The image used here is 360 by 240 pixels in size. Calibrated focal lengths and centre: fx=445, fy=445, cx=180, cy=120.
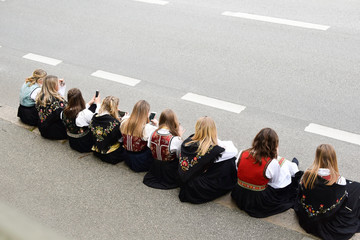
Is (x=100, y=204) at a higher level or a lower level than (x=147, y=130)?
lower

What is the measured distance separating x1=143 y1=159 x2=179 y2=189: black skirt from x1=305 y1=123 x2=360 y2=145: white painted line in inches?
110

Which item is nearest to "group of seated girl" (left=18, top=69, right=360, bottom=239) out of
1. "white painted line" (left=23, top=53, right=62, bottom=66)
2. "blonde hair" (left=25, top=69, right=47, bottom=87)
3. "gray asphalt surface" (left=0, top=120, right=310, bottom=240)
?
"gray asphalt surface" (left=0, top=120, right=310, bottom=240)

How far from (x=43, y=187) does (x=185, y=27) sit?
679 cm

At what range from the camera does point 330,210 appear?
15.9ft

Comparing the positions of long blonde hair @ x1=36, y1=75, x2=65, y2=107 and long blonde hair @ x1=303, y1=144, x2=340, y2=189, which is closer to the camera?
long blonde hair @ x1=303, y1=144, x2=340, y2=189

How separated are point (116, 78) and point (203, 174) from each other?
4779 mm

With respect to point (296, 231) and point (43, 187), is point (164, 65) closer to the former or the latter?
point (43, 187)

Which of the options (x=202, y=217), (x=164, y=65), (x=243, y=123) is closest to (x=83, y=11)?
(x=164, y=65)

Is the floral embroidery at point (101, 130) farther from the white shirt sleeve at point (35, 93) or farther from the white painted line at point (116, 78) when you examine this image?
the white painted line at point (116, 78)

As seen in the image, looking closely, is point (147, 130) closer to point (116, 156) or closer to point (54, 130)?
point (116, 156)

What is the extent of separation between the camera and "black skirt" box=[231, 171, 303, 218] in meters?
5.32

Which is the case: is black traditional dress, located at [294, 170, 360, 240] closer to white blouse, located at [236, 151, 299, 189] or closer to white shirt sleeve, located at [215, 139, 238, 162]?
white blouse, located at [236, 151, 299, 189]

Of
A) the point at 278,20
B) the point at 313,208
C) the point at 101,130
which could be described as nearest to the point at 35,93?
the point at 101,130

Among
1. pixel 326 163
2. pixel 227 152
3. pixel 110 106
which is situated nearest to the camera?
pixel 326 163
